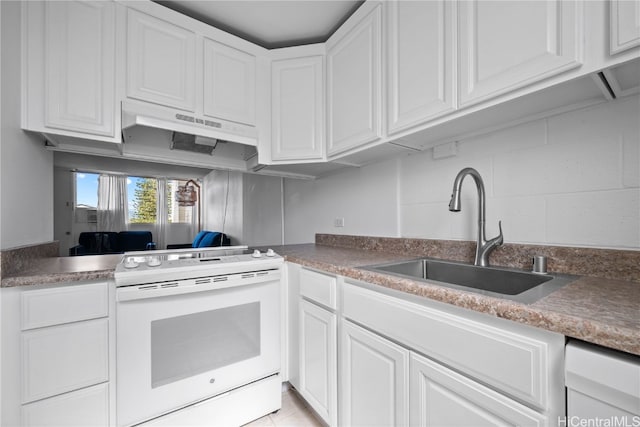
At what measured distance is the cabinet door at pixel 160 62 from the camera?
1.48 meters

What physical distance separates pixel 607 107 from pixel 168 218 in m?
2.35

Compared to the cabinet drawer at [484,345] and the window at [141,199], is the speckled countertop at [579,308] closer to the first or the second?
the cabinet drawer at [484,345]

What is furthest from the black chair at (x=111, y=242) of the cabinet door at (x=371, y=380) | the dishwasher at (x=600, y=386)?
the dishwasher at (x=600, y=386)

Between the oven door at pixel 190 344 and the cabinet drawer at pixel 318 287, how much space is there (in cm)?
21

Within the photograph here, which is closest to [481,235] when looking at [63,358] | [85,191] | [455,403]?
[455,403]

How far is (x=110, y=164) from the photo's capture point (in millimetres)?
1755

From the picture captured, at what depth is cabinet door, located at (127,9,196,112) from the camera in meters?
1.48

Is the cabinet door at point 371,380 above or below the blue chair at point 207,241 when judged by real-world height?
below

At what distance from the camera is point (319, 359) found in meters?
1.39

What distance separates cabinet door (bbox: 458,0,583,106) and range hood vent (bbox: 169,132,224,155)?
154cm

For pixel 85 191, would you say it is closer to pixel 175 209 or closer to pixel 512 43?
pixel 175 209

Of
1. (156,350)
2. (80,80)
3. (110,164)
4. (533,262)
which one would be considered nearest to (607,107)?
(533,262)

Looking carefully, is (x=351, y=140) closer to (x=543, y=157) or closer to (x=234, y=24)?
(x=543, y=157)

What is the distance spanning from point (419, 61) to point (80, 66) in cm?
169
